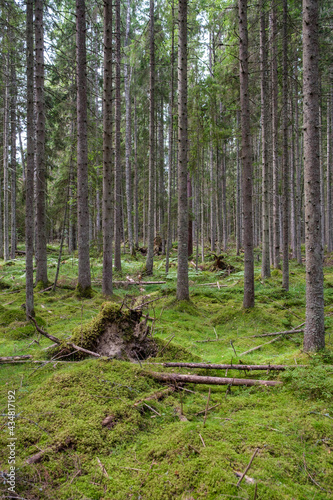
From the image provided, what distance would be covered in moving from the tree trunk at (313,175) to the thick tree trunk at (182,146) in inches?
169

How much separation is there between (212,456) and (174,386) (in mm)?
1373

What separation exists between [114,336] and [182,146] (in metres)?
5.77

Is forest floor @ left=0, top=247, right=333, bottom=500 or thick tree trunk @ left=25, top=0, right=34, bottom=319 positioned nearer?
forest floor @ left=0, top=247, right=333, bottom=500

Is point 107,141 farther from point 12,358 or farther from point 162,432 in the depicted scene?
point 162,432

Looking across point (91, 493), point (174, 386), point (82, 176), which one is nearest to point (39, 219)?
point (82, 176)

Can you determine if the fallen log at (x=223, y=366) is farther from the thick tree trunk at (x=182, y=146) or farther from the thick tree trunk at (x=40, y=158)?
the thick tree trunk at (x=40, y=158)

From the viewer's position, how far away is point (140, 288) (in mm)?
11094

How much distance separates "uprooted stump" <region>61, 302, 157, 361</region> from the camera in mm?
4570

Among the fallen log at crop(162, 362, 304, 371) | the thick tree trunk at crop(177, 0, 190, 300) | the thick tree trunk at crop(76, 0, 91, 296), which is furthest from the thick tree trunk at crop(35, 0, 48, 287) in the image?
the fallen log at crop(162, 362, 304, 371)

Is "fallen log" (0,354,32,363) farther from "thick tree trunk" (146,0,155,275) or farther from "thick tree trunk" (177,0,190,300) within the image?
"thick tree trunk" (146,0,155,275)

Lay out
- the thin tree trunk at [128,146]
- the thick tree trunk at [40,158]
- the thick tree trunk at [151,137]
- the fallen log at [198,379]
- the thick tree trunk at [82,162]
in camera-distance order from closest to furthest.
Answer: the fallen log at [198,379]
the thick tree trunk at [82,162]
the thick tree trunk at [40,158]
the thick tree trunk at [151,137]
the thin tree trunk at [128,146]

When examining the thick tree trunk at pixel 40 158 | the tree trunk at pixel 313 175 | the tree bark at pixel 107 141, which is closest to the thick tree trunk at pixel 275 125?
the tree bark at pixel 107 141

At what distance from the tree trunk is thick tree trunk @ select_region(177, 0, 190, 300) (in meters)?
4.29

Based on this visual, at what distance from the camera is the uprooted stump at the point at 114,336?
4570mm
